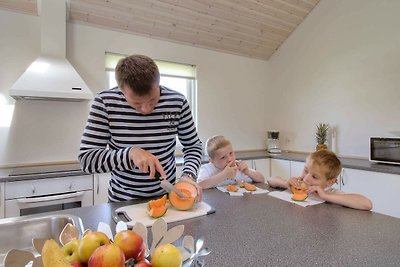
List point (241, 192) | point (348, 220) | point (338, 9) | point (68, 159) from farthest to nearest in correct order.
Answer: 1. point (338, 9)
2. point (68, 159)
3. point (241, 192)
4. point (348, 220)

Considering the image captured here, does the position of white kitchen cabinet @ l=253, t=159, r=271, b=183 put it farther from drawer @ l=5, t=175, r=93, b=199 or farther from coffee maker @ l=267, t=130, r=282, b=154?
drawer @ l=5, t=175, r=93, b=199

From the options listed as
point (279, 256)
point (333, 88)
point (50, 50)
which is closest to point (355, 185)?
point (333, 88)

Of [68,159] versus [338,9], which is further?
[338,9]

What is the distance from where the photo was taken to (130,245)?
41 centimetres

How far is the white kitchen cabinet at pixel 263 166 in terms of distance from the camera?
9.74 feet

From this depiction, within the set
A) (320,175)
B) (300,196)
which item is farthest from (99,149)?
(320,175)

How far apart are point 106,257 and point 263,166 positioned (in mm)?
2827

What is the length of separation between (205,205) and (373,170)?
5.77 ft

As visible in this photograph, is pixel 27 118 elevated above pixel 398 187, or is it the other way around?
pixel 27 118

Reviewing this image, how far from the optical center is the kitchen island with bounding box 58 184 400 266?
0.61 meters

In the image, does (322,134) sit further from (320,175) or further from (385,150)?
(320,175)

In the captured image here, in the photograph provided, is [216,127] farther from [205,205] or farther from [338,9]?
[205,205]

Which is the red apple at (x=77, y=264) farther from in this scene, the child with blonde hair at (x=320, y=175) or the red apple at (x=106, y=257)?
the child with blonde hair at (x=320, y=175)

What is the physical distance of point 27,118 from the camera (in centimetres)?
227
